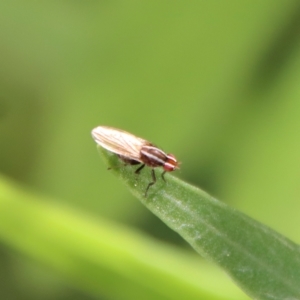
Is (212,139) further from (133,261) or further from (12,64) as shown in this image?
(12,64)

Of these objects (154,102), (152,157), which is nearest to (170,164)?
(152,157)

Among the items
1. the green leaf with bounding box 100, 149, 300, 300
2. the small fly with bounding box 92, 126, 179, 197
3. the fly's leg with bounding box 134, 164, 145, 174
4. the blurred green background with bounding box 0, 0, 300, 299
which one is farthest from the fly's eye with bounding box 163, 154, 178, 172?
the blurred green background with bounding box 0, 0, 300, 299

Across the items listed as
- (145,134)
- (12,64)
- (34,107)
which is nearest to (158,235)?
(145,134)

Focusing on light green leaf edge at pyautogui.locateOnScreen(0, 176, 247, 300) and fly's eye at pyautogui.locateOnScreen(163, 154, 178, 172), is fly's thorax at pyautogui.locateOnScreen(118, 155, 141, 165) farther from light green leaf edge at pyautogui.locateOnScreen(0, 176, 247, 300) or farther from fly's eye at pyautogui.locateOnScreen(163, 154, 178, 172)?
light green leaf edge at pyautogui.locateOnScreen(0, 176, 247, 300)

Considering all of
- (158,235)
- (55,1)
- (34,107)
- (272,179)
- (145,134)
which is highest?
(55,1)

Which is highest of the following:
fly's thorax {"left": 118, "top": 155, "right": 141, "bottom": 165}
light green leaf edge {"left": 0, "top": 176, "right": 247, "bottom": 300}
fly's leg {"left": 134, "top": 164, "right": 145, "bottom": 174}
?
fly's leg {"left": 134, "top": 164, "right": 145, "bottom": 174}

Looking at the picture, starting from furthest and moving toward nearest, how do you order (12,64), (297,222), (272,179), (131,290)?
(12,64), (272,179), (297,222), (131,290)
